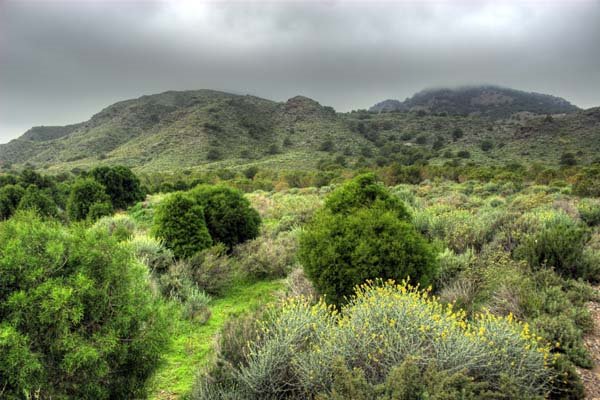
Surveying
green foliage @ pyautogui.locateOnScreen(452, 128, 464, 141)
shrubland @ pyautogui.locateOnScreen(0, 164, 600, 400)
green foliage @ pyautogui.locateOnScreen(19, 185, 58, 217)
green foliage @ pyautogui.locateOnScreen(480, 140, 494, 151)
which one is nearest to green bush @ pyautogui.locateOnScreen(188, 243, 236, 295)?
shrubland @ pyautogui.locateOnScreen(0, 164, 600, 400)

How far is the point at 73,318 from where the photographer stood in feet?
8.61

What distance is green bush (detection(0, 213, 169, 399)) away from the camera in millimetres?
2527

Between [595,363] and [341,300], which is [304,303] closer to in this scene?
[341,300]

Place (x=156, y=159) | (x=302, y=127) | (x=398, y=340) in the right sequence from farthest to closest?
(x=302, y=127)
(x=156, y=159)
(x=398, y=340)

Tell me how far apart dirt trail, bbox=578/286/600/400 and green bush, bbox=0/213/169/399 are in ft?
13.6

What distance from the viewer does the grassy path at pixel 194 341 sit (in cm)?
384

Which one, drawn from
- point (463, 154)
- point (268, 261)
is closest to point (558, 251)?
point (268, 261)

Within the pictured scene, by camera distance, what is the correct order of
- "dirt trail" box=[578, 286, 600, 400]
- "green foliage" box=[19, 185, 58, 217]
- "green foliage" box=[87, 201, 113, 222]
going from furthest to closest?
"green foliage" box=[19, 185, 58, 217] → "green foliage" box=[87, 201, 113, 222] → "dirt trail" box=[578, 286, 600, 400]

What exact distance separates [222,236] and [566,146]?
5183 centimetres

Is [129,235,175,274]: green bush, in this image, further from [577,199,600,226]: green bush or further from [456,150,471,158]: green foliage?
[456,150,471,158]: green foliage

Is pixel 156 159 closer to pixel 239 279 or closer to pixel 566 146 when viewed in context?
pixel 239 279

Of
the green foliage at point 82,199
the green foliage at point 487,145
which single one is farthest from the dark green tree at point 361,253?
the green foliage at point 487,145

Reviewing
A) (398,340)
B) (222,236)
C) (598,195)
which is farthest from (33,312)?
(598,195)

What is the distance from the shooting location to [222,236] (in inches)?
360
